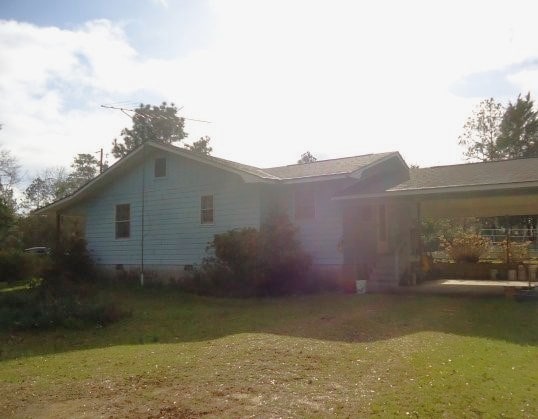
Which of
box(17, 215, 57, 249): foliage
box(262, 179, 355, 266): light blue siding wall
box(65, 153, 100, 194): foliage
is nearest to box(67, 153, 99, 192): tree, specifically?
box(65, 153, 100, 194): foliage

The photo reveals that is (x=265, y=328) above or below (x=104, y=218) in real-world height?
below

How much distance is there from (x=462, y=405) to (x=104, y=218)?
19.2 metres

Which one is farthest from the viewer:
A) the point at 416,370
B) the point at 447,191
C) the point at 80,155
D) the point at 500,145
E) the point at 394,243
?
the point at 80,155

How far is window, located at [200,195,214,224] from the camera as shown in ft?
60.2

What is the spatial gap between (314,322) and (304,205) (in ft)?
22.1

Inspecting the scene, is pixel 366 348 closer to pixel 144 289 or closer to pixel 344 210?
pixel 344 210

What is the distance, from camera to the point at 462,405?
17.7ft

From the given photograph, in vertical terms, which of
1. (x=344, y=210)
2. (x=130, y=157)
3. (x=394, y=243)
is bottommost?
(x=394, y=243)

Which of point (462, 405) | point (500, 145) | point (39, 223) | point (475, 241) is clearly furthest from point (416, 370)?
point (500, 145)

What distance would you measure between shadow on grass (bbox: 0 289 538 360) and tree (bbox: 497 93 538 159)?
3725cm

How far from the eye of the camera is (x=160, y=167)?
20.2m

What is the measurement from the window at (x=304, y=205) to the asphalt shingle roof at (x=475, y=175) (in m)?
2.88

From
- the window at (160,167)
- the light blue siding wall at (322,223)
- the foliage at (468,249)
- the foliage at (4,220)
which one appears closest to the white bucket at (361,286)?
the light blue siding wall at (322,223)

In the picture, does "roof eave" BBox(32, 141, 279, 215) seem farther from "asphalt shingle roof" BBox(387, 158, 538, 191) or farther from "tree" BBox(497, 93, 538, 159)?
"tree" BBox(497, 93, 538, 159)
